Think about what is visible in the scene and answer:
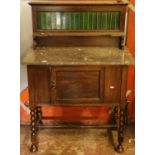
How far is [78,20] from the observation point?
197 centimetres

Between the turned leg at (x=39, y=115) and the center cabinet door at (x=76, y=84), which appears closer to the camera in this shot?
the center cabinet door at (x=76, y=84)

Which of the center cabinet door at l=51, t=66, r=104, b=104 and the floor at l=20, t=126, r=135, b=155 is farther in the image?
the floor at l=20, t=126, r=135, b=155

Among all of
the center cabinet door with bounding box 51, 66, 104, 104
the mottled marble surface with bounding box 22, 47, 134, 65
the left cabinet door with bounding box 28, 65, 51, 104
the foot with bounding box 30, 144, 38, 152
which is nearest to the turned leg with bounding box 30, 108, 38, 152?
the foot with bounding box 30, 144, 38, 152

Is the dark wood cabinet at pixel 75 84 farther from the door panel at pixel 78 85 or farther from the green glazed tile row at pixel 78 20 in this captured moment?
the green glazed tile row at pixel 78 20

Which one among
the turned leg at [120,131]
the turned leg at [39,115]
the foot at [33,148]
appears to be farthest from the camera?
the turned leg at [39,115]

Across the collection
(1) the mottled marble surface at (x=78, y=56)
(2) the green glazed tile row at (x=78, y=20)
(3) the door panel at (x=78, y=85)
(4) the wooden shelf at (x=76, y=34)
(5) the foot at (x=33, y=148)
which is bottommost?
(5) the foot at (x=33, y=148)

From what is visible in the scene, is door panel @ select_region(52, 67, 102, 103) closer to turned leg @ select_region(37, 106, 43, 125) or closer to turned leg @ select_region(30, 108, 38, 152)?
turned leg @ select_region(30, 108, 38, 152)

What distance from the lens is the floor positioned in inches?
82.4

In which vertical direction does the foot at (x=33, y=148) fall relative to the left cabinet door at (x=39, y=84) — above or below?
below

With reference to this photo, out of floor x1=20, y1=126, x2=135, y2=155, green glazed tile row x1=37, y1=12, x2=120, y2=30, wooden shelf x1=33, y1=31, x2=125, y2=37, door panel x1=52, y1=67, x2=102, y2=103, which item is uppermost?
green glazed tile row x1=37, y1=12, x2=120, y2=30

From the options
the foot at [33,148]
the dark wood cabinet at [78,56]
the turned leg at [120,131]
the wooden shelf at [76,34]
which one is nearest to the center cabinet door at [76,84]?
the dark wood cabinet at [78,56]

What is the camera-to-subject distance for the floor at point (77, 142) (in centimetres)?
209

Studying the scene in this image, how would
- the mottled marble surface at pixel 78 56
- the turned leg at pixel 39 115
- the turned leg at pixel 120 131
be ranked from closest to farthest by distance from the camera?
1. the mottled marble surface at pixel 78 56
2. the turned leg at pixel 120 131
3. the turned leg at pixel 39 115

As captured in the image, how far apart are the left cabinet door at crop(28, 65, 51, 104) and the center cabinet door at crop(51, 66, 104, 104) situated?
42 mm
